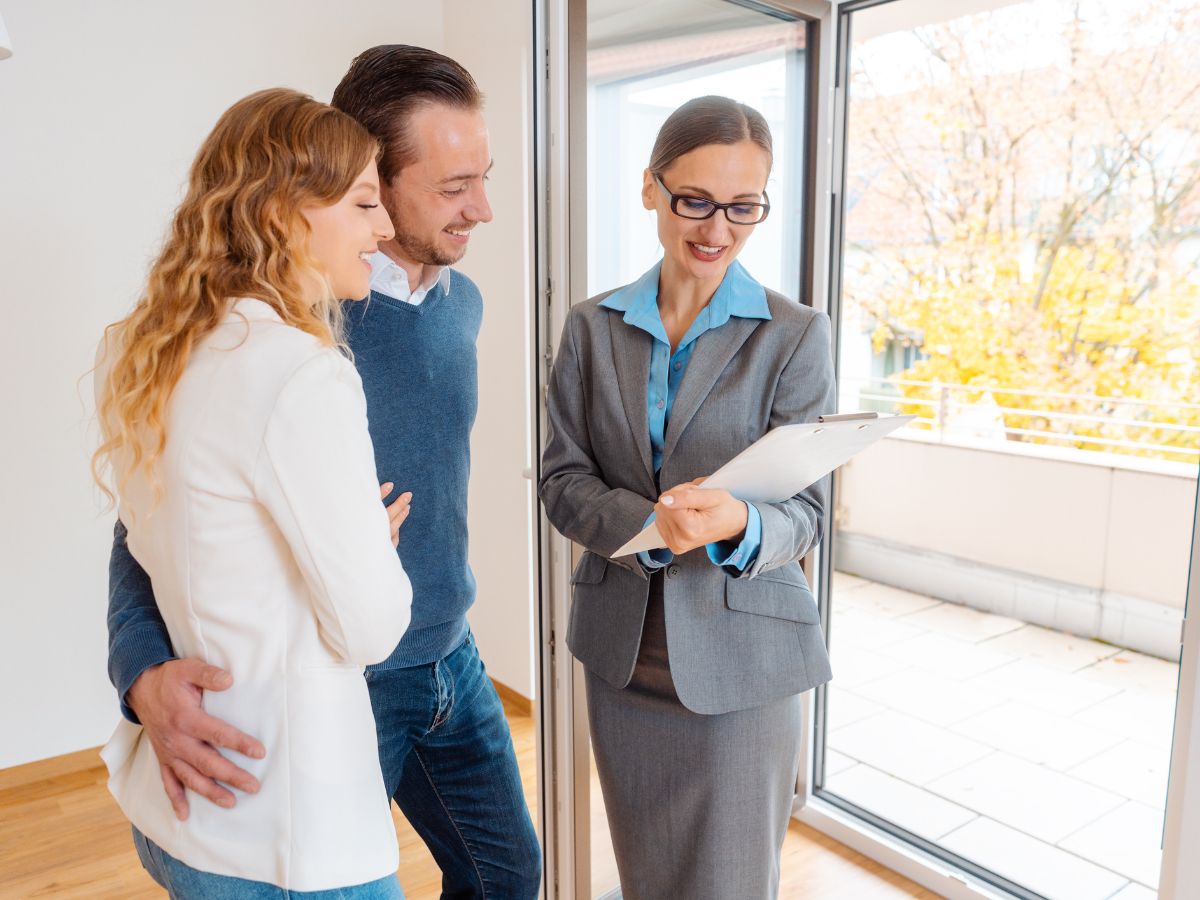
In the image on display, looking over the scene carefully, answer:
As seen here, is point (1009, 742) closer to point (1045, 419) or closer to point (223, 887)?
point (223, 887)

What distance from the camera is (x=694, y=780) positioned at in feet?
4.83

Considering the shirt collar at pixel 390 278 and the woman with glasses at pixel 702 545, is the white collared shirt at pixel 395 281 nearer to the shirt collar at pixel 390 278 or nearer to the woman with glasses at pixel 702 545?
the shirt collar at pixel 390 278

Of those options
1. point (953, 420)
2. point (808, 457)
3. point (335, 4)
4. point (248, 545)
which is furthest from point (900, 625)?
point (248, 545)

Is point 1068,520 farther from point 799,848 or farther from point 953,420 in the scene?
point 799,848

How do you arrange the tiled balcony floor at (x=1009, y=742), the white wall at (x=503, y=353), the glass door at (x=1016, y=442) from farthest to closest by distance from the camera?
1. the white wall at (x=503, y=353)
2. the glass door at (x=1016, y=442)
3. the tiled balcony floor at (x=1009, y=742)

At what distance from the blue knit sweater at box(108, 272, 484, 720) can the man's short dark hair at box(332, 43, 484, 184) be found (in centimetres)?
21

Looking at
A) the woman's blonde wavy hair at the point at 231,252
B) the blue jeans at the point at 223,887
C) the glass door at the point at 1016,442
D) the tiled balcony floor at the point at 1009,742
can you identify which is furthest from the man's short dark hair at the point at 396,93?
the tiled balcony floor at the point at 1009,742

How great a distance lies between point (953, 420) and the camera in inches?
263

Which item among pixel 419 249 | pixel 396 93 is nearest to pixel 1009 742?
pixel 419 249

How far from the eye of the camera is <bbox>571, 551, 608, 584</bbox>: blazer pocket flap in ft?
5.01

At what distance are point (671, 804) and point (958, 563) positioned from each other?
455 cm

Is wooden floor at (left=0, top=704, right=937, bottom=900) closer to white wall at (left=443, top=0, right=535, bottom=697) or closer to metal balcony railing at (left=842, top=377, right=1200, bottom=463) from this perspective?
white wall at (left=443, top=0, right=535, bottom=697)

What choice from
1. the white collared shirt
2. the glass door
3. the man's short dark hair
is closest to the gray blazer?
the white collared shirt

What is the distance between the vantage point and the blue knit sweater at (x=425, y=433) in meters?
1.35
